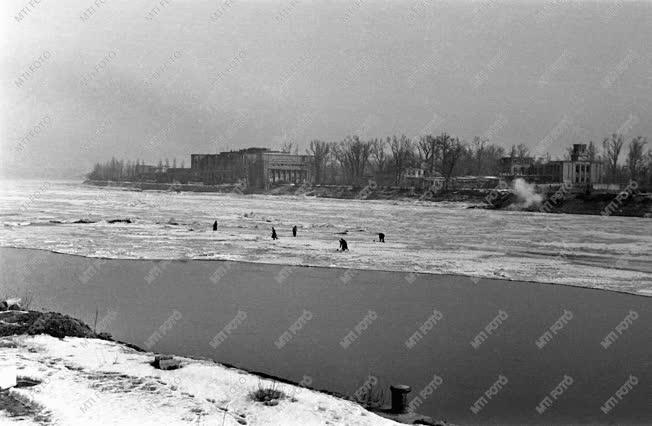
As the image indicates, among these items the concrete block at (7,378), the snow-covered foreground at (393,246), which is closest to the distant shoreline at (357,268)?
the snow-covered foreground at (393,246)

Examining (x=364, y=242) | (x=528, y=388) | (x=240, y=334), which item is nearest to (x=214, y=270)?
(x=240, y=334)

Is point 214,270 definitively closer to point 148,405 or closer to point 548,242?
point 148,405

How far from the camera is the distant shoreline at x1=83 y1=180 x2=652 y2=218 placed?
58.0m

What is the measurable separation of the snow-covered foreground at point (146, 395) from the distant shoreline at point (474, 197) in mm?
53775

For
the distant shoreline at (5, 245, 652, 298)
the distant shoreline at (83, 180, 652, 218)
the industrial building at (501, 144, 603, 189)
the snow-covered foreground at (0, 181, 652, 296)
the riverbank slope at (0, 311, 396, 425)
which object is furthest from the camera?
the industrial building at (501, 144, 603, 189)

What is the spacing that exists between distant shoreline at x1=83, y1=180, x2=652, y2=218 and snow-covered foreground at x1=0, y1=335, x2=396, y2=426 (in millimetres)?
53775

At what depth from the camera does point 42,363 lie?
855cm

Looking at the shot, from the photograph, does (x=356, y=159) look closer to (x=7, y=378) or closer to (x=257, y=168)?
(x=257, y=168)

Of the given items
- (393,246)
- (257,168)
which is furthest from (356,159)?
(393,246)

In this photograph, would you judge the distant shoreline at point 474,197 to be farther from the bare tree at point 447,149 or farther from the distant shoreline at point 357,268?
the distant shoreline at point 357,268

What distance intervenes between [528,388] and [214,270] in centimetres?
1235

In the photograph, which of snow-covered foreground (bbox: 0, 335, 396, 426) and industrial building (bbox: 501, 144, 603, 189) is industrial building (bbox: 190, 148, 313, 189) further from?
snow-covered foreground (bbox: 0, 335, 396, 426)

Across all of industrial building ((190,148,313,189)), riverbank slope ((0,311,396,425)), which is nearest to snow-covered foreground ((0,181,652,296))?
riverbank slope ((0,311,396,425))

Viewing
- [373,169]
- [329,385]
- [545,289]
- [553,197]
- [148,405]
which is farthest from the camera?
[373,169]
